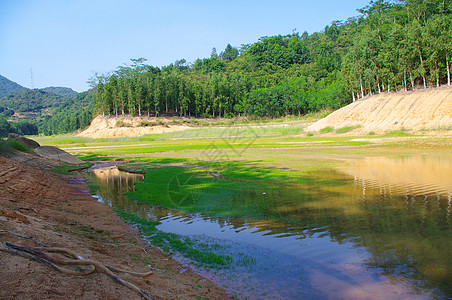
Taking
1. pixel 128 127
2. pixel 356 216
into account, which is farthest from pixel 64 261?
pixel 128 127

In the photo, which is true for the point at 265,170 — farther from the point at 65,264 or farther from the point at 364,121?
the point at 364,121

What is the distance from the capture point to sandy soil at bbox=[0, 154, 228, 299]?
200 inches

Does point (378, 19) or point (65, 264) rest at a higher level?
point (378, 19)

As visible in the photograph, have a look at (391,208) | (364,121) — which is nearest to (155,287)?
(391,208)

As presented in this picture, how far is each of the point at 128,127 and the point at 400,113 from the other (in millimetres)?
72174

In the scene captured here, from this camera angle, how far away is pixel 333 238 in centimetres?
1020

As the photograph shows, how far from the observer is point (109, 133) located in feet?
307

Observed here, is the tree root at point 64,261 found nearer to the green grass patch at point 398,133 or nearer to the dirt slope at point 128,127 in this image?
the green grass patch at point 398,133

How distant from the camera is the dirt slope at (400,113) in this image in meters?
51.0

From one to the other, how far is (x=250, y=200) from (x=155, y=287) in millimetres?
9840

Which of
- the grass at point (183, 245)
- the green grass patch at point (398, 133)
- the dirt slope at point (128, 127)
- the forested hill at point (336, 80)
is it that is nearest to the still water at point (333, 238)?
the grass at point (183, 245)

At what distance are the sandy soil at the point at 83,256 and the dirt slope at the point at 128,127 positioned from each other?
263 feet

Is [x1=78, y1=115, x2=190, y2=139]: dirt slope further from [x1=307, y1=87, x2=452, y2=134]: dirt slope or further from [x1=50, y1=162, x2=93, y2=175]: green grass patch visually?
[x1=50, y1=162, x2=93, y2=175]: green grass patch

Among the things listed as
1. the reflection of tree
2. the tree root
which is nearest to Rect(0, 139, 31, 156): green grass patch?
the reflection of tree
